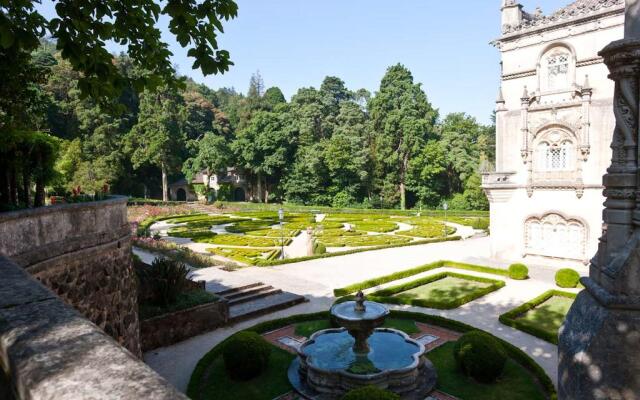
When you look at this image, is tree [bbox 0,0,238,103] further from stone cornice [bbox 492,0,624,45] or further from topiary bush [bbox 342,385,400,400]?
stone cornice [bbox 492,0,624,45]

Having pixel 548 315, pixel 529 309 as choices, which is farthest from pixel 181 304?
pixel 548 315

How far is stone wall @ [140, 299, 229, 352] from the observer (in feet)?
39.8

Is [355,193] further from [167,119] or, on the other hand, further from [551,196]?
[551,196]

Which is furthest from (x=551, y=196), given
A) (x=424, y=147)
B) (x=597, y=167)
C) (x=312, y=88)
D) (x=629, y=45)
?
(x=312, y=88)

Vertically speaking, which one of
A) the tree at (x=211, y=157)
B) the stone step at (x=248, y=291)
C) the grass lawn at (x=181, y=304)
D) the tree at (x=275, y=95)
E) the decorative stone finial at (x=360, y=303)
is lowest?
the stone step at (x=248, y=291)

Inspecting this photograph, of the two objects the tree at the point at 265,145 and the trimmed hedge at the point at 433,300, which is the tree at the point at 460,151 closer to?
the tree at the point at 265,145

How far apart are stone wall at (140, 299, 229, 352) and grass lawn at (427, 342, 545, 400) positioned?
672cm

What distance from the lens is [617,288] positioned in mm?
4133

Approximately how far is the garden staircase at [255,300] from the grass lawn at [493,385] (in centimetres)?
625

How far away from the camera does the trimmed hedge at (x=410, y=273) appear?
56.0 ft

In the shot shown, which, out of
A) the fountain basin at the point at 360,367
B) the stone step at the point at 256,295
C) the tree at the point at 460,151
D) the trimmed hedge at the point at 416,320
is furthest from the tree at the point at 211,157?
the fountain basin at the point at 360,367

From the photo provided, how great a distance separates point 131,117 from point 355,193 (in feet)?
109

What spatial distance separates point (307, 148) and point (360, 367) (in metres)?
48.0

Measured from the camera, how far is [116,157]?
5200 centimetres
